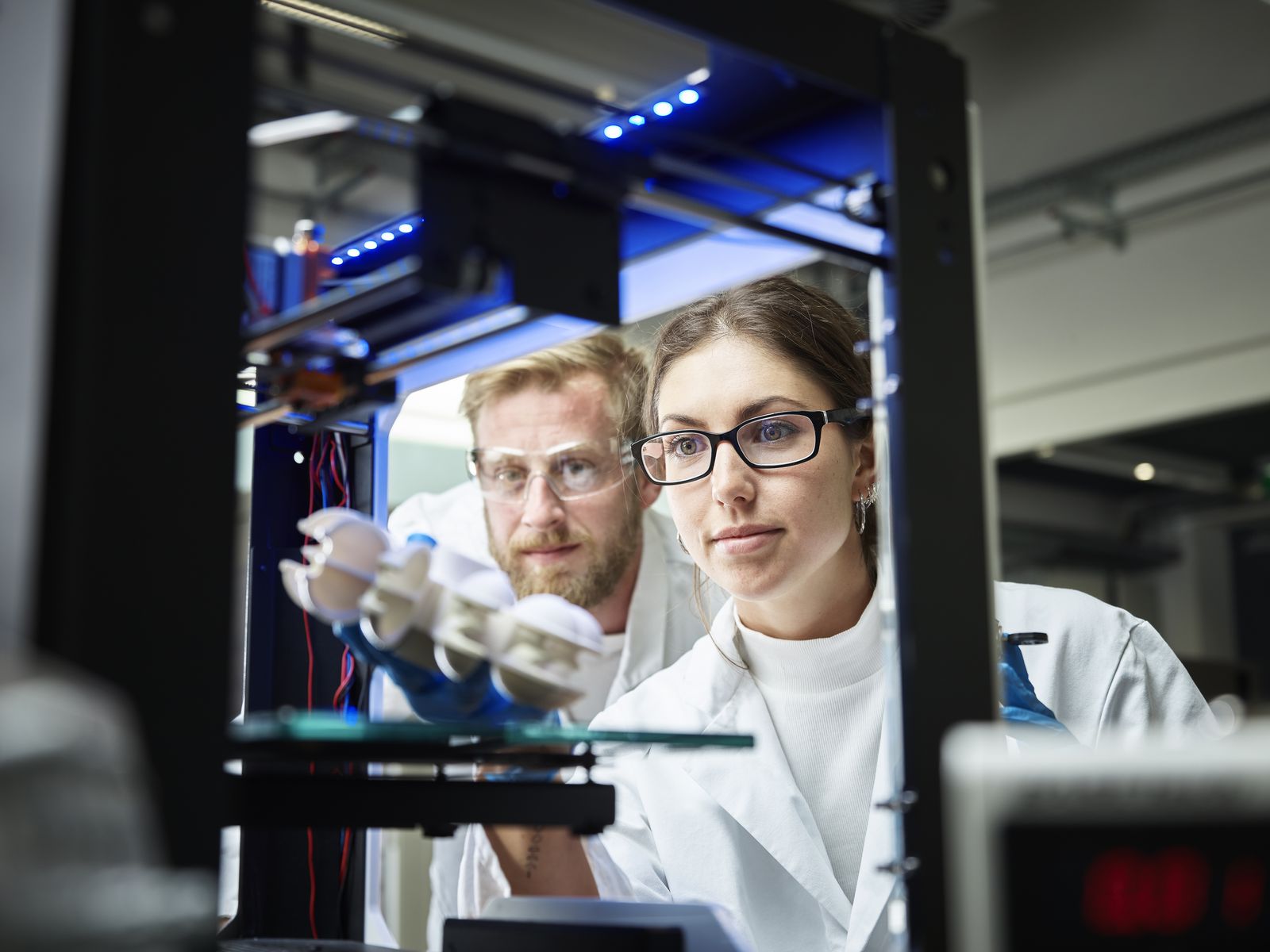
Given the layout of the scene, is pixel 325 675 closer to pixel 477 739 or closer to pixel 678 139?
pixel 477 739

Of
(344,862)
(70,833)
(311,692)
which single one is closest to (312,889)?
(344,862)

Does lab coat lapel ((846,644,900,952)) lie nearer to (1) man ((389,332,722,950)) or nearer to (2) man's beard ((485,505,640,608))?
(1) man ((389,332,722,950))

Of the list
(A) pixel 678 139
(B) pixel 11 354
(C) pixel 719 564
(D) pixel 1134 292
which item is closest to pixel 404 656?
(B) pixel 11 354

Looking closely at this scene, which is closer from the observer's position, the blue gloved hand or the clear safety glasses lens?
the blue gloved hand

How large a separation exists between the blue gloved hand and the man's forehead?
52cm

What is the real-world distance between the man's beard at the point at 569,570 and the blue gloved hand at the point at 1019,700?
1.46 feet

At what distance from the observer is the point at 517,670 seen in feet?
3.06

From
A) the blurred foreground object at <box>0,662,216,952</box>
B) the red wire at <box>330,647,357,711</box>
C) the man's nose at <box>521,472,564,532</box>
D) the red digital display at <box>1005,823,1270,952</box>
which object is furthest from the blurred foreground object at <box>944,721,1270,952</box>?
the man's nose at <box>521,472,564,532</box>

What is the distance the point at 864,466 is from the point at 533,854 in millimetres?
593

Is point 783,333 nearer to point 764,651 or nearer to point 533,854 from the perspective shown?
point 764,651

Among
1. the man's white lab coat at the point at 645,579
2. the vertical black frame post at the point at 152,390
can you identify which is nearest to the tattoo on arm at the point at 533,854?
the man's white lab coat at the point at 645,579

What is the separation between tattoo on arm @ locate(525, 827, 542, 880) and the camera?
5.14ft

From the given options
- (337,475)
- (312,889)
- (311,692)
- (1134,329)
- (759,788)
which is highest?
(1134,329)

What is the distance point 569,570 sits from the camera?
1595 mm
